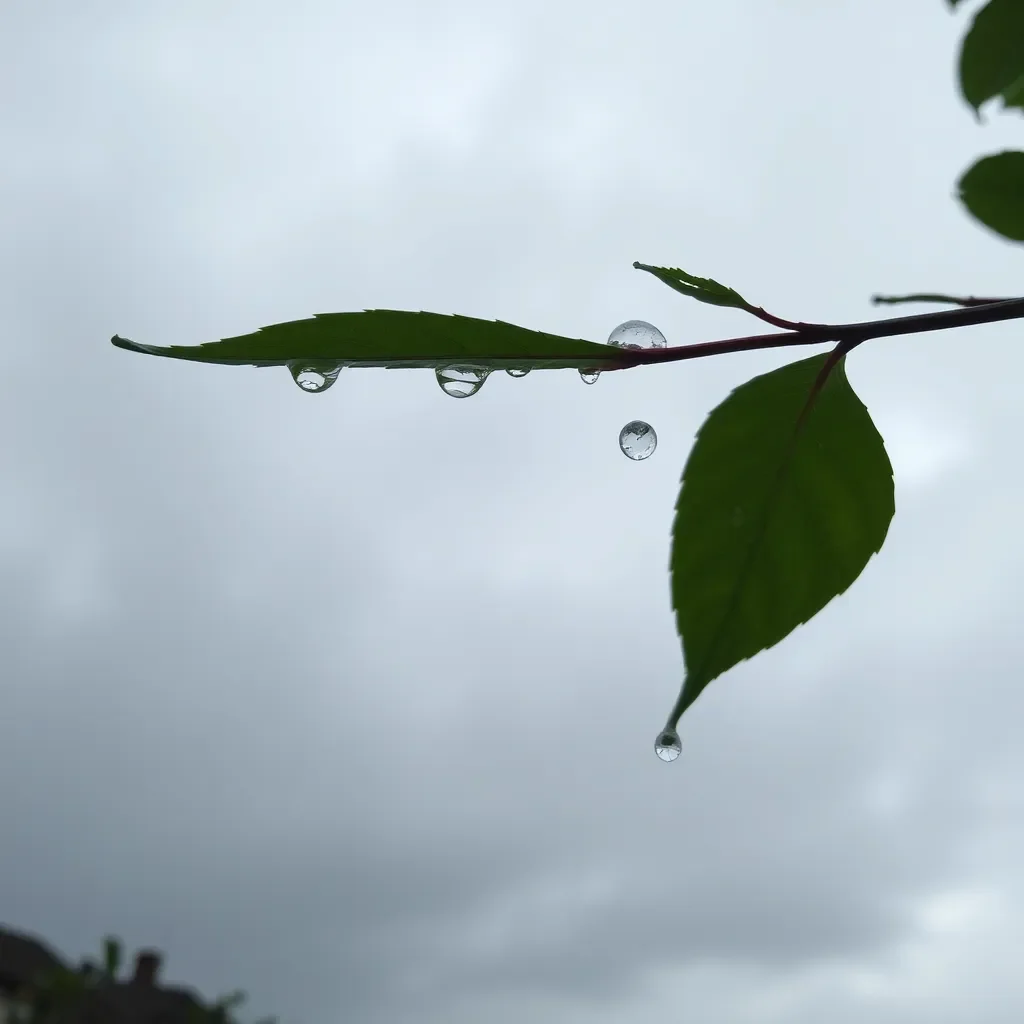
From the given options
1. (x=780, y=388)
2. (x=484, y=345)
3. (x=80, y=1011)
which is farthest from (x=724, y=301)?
(x=80, y=1011)

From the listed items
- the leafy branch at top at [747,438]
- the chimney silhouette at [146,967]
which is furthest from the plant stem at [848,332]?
the chimney silhouette at [146,967]

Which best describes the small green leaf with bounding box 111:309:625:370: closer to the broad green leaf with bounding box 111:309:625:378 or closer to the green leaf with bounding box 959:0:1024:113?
the broad green leaf with bounding box 111:309:625:378

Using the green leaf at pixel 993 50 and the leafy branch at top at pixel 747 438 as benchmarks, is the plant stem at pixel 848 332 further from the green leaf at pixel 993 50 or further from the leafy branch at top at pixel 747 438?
the green leaf at pixel 993 50

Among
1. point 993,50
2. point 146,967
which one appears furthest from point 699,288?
point 146,967

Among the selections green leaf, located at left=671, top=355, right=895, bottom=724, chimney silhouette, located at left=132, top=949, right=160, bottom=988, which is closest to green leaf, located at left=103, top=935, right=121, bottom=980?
chimney silhouette, located at left=132, top=949, right=160, bottom=988

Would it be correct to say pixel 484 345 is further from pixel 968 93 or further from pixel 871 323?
pixel 968 93
